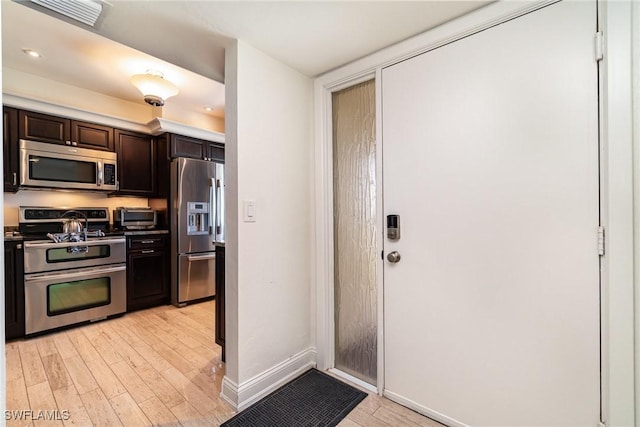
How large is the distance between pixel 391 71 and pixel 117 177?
11.1ft

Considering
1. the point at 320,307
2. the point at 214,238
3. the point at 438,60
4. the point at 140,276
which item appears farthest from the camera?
the point at 214,238

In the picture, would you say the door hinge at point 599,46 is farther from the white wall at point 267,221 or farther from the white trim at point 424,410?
the white trim at point 424,410

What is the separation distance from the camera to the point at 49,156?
3.04 meters

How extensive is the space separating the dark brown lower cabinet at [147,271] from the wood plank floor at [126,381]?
48 centimetres

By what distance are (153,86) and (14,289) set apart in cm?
229

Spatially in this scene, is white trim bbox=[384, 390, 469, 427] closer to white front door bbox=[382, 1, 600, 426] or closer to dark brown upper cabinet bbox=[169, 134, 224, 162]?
white front door bbox=[382, 1, 600, 426]

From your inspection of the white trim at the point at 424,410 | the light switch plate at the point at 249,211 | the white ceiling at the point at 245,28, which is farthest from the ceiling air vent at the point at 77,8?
the white trim at the point at 424,410

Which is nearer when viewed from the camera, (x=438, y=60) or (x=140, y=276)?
(x=438, y=60)

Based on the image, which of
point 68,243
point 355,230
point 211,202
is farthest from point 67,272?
point 355,230

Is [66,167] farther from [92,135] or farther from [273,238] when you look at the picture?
[273,238]

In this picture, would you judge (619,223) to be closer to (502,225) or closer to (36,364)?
(502,225)

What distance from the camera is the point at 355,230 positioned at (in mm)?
2115

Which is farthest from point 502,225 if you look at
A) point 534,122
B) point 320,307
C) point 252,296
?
point 252,296

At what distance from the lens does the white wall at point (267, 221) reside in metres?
1.85
